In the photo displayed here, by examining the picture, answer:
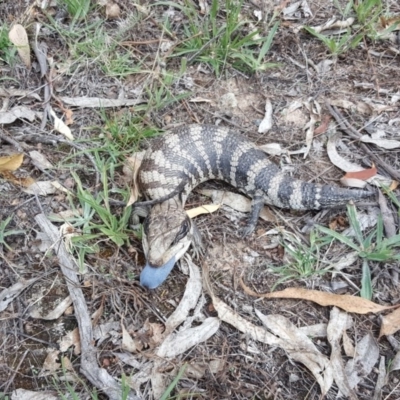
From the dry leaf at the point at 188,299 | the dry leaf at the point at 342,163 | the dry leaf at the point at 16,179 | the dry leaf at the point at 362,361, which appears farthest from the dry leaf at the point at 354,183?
the dry leaf at the point at 16,179

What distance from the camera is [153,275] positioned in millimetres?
3092

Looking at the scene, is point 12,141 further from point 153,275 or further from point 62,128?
point 153,275

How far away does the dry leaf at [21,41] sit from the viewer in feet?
13.7

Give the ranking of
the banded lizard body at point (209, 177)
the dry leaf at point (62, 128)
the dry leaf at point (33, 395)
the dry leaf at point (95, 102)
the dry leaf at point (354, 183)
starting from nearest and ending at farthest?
the dry leaf at point (33, 395) < the banded lizard body at point (209, 177) < the dry leaf at point (354, 183) < the dry leaf at point (62, 128) < the dry leaf at point (95, 102)

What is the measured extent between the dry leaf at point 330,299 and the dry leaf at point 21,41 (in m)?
2.50

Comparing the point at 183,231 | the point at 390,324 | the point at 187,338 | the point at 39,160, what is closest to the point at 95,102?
the point at 39,160

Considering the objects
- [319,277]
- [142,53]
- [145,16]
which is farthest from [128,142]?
[319,277]

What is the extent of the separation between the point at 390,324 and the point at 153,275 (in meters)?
1.40

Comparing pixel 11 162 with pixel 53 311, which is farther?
pixel 11 162

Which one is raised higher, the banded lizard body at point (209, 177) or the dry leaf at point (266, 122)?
the dry leaf at point (266, 122)

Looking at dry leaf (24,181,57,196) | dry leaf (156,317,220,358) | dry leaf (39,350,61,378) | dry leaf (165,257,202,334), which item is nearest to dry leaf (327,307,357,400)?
dry leaf (156,317,220,358)

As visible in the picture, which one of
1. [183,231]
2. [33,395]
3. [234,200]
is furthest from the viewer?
[234,200]

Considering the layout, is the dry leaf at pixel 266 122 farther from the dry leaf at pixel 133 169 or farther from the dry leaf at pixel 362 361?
the dry leaf at pixel 362 361

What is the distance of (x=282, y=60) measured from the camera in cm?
443
